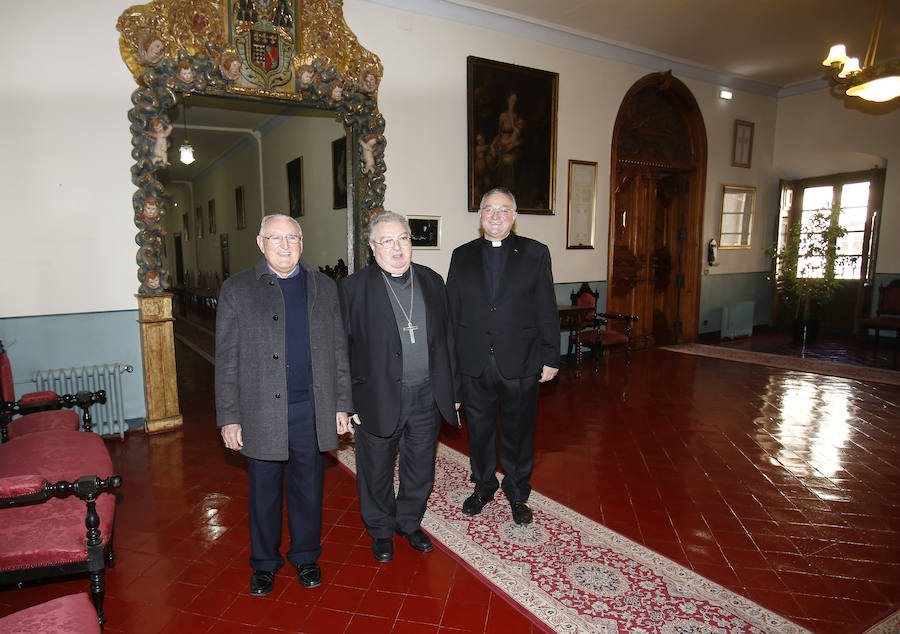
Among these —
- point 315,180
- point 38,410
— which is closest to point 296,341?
point 38,410

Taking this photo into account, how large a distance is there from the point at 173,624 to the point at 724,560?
2.69 meters

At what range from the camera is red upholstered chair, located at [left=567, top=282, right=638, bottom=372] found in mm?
6900

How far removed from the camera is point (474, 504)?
3.25 metres

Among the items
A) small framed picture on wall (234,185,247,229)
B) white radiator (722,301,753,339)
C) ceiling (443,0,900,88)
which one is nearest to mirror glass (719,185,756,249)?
white radiator (722,301,753,339)

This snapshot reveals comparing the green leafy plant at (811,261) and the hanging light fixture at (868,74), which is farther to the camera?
the green leafy plant at (811,261)

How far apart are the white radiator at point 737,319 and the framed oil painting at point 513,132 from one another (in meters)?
4.55

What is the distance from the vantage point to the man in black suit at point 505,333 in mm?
2969

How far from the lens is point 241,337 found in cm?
229

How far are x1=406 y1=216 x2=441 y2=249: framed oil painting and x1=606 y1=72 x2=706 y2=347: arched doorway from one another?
121 inches

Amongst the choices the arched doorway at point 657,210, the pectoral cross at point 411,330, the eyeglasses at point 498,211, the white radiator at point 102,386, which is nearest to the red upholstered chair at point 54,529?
the pectoral cross at point 411,330

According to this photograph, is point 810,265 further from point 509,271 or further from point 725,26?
point 509,271

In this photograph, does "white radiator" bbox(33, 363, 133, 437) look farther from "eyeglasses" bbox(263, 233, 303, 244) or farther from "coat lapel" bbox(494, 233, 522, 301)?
"coat lapel" bbox(494, 233, 522, 301)

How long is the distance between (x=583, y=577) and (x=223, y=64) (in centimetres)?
485

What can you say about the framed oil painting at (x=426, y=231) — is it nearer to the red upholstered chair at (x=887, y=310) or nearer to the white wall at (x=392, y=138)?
the white wall at (x=392, y=138)
